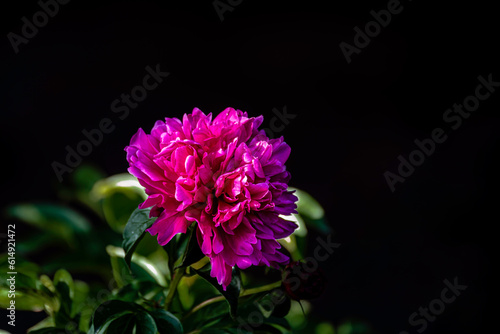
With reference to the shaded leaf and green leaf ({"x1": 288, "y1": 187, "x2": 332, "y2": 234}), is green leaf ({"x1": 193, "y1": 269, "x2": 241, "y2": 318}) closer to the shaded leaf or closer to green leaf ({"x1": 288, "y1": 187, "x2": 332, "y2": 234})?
green leaf ({"x1": 288, "y1": 187, "x2": 332, "y2": 234})

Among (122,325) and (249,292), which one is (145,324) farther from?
(249,292)

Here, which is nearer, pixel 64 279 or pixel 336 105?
pixel 64 279

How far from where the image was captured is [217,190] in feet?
1.91

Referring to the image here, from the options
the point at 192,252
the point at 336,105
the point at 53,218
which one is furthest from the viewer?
the point at 336,105

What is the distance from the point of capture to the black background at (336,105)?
5.96 ft

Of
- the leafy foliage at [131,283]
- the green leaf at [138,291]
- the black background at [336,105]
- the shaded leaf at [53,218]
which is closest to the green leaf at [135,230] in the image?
the leafy foliage at [131,283]

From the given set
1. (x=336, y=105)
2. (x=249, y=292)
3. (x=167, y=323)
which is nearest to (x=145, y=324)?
(x=167, y=323)

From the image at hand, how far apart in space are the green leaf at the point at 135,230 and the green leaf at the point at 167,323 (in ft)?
0.26

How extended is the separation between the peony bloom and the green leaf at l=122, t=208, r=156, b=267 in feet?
0.08

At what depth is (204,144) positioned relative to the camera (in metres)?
0.60

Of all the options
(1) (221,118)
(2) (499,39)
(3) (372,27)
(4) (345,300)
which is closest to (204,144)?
(1) (221,118)

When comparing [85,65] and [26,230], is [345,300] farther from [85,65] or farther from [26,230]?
[85,65]

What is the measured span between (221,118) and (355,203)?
134 centimetres

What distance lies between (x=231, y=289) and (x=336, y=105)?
1.46 meters
